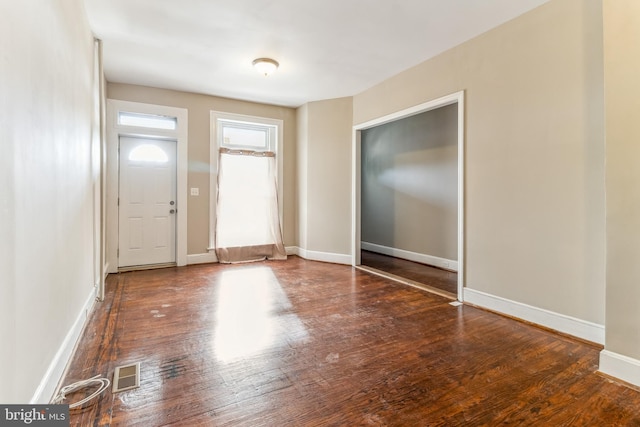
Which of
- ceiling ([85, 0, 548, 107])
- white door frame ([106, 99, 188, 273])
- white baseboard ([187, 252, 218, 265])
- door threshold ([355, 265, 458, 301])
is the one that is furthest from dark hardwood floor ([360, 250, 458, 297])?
white door frame ([106, 99, 188, 273])

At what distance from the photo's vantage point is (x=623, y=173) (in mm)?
1965

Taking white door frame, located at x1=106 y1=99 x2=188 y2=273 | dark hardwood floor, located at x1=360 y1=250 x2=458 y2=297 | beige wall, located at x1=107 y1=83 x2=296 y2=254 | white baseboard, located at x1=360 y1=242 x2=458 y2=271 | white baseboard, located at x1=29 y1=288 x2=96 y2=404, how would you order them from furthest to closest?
1. white baseboard, located at x1=360 y1=242 x2=458 y2=271
2. beige wall, located at x1=107 y1=83 x2=296 y2=254
3. white door frame, located at x1=106 y1=99 x2=188 y2=273
4. dark hardwood floor, located at x1=360 y1=250 x2=458 y2=297
5. white baseboard, located at x1=29 y1=288 x2=96 y2=404

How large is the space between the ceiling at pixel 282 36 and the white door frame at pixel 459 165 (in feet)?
1.87

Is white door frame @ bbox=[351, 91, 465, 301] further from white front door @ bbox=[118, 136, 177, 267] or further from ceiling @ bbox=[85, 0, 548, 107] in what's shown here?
white front door @ bbox=[118, 136, 177, 267]

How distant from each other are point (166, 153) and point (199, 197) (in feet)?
2.85

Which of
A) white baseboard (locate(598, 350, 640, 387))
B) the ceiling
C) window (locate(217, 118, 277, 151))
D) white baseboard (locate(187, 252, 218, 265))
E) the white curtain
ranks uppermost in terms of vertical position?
the ceiling

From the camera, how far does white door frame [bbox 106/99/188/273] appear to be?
458 cm

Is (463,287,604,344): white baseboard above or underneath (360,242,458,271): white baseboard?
underneath

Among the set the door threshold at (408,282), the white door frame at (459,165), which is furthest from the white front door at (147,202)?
the door threshold at (408,282)

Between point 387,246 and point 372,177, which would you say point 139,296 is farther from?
point 372,177

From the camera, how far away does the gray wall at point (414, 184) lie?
505 cm

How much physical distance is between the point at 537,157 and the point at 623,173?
85cm

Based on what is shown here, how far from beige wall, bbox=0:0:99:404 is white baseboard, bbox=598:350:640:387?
10.6 feet

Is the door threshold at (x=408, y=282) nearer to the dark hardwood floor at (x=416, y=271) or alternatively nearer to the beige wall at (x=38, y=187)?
the dark hardwood floor at (x=416, y=271)
